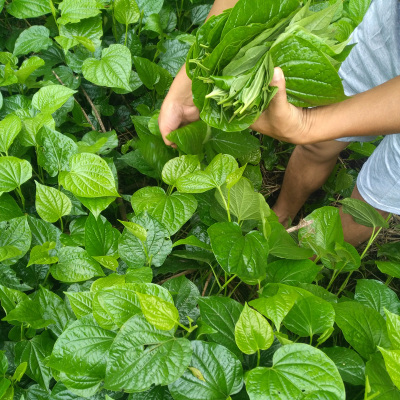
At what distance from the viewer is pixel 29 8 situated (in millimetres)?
1126

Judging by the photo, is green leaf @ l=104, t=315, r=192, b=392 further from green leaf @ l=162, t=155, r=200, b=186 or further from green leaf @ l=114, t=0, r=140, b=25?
green leaf @ l=114, t=0, r=140, b=25

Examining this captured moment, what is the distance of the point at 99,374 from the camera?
1.99ft

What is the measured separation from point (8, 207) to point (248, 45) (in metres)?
0.60

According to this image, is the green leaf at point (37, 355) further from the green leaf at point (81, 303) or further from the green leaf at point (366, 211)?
the green leaf at point (366, 211)

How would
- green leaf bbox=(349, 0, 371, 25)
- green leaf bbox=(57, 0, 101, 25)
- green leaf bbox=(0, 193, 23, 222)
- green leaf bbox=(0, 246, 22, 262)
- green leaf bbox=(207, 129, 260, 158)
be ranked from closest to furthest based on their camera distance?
green leaf bbox=(0, 246, 22, 262) → green leaf bbox=(0, 193, 23, 222) → green leaf bbox=(207, 129, 260, 158) → green leaf bbox=(57, 0, 101, 25) → green leaf bbox=(349, 0, 371, 25)

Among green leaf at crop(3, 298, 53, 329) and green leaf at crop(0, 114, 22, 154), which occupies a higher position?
green leaf at crop(0, 114, 22, 154)

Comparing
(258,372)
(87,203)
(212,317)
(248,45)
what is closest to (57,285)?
(87,203)

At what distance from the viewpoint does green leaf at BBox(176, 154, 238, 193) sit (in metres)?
0.77

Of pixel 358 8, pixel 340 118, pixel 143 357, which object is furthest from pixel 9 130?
pixel 358 8

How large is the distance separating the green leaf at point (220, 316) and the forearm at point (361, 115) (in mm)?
367

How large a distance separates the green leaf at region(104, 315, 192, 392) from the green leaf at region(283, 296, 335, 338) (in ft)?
0.64

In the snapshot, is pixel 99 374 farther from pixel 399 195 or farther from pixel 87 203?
pixel 399 195

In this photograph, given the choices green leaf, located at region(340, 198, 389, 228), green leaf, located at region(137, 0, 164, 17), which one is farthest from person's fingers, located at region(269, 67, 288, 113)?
green leaf, located at region(137, 0, 164, 17)

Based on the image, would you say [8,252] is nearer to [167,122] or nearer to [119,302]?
[119,302]
